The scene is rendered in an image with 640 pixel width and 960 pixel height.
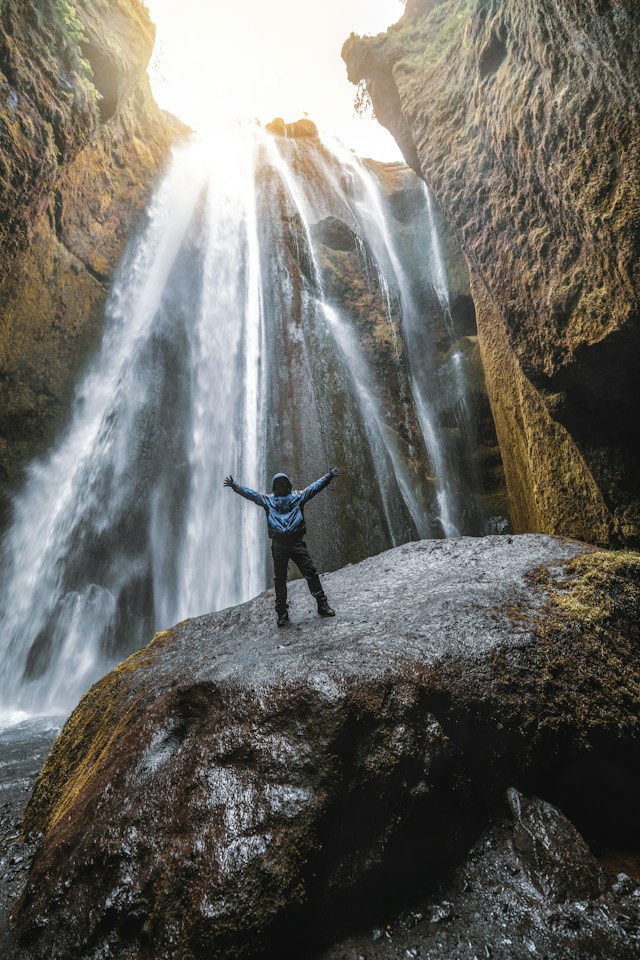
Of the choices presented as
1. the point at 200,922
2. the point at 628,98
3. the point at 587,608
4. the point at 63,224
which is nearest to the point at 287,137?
the point at 63,224

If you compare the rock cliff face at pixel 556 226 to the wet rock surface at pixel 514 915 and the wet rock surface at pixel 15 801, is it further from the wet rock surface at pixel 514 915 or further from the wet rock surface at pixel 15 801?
the wet rock surface at pixel 15 801

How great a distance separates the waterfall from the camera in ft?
32.3

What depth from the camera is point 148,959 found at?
1688 millimetres

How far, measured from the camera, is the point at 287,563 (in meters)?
4.30

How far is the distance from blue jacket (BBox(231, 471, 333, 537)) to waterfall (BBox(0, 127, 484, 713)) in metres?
5.30

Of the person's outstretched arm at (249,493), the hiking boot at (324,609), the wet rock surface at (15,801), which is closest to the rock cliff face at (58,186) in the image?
the wet rock surface at (15,801)

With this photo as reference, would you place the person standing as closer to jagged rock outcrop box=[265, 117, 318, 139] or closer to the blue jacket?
the blue jacket

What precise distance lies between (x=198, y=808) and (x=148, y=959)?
49 centimetres

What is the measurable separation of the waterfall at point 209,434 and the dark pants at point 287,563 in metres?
5.28

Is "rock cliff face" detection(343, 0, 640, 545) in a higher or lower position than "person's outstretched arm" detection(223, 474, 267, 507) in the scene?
higher

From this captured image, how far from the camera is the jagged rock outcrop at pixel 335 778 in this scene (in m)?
1.85

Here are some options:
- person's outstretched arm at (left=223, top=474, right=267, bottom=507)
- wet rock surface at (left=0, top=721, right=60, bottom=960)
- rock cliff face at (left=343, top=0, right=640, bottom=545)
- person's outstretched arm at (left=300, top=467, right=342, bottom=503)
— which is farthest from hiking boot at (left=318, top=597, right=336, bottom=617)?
rock cliff face at (left=343, top=0, right=640, bottom=545)

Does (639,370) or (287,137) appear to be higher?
(287,137)

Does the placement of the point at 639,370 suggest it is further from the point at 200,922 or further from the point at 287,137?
the point at 287,137
